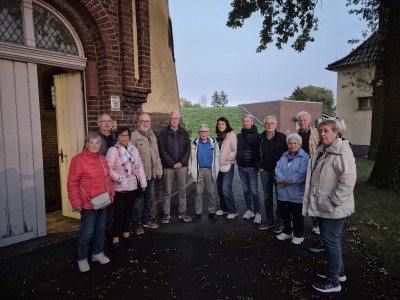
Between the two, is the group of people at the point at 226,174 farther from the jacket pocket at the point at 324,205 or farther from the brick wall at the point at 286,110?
the brick wall at the point at 286,110

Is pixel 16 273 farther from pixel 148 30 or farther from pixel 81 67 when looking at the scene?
pixel 148 30

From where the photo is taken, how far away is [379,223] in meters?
5.05

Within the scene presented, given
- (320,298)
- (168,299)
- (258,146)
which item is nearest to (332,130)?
(320,298)

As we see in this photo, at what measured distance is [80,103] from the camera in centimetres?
500

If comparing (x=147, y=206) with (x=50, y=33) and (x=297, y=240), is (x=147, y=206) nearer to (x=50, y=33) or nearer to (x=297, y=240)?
(x=297, y=240)

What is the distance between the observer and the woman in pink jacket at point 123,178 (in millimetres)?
4066

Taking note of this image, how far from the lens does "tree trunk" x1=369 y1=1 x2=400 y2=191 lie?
6.78 metres

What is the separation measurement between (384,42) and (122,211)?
815cm

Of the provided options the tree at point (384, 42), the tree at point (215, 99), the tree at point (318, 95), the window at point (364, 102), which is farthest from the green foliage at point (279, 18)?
the tree at point (215, 99)

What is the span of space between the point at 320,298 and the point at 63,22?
5.28 m

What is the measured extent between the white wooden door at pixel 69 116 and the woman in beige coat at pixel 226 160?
8.37 feet

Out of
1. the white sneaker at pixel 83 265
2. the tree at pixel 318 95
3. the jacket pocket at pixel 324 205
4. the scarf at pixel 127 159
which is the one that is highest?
the tree at pixel 318 95

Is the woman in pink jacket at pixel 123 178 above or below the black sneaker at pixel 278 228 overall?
above

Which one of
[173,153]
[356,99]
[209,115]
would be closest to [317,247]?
[173,153]
